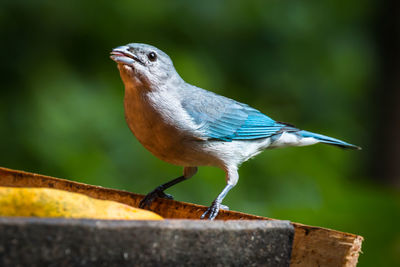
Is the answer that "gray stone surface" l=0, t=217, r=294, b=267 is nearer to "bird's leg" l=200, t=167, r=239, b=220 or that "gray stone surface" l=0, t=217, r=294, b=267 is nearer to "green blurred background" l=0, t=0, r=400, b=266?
"bird's leg" l=200, t=167, r=239, b=220

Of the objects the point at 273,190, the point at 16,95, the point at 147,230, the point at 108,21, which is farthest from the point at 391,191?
the point at 147,230

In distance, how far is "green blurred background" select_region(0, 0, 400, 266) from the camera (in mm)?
5332

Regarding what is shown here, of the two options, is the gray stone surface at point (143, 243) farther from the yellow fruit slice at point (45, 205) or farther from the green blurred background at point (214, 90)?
the green blurred background at point (214, 90)

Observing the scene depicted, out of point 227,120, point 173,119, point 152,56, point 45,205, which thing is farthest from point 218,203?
point 45,205

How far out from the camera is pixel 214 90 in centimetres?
621

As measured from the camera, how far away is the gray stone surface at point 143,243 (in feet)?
4.38

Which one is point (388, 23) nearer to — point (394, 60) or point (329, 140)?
point (394, 60)

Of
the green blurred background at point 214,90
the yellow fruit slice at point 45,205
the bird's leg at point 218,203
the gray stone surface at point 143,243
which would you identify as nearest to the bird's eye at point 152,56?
the bird's leg at point 218,203

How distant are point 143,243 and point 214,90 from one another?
4828mm

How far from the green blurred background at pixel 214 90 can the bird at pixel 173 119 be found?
1597 millimetres

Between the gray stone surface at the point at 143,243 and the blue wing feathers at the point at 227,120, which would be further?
the blue wing feathers at the point at 227,120

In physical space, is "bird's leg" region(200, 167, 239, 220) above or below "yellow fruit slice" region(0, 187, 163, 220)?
above

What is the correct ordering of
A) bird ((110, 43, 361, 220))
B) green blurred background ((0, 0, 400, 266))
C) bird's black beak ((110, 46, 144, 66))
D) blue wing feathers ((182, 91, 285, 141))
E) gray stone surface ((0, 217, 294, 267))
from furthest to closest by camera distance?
green blurred background ((0, 0, 400, 266)) → blue wing feathers ((182, 91, 285, 141)) → bird ((110, 43, 361, 220)) → bird's black beak ((110, 46, 144, 66)) → gray stone surface ((0, 217, 294, 267))

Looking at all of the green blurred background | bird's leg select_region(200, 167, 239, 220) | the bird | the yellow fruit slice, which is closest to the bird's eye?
the bird
